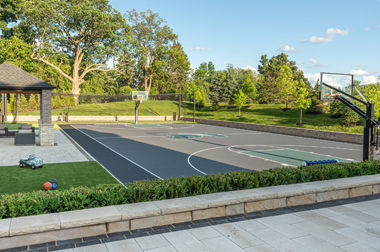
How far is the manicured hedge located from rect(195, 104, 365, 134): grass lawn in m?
20.3

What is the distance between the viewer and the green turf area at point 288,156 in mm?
14195

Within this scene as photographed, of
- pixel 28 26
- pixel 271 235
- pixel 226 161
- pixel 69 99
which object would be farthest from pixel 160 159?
pixel 28 26

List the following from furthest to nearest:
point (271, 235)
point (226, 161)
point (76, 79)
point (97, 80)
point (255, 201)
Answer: point (97, 80)
point (76, 79)
point (226, 161)
point (255, 201)
point (271, 235)

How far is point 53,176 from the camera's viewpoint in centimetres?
1002

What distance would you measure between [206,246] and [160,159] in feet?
31.4

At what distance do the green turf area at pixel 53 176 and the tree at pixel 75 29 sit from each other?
131 ft

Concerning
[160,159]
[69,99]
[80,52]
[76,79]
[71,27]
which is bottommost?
[160,159]

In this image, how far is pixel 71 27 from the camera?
157ft

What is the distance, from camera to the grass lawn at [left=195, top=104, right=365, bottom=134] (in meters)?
28.5

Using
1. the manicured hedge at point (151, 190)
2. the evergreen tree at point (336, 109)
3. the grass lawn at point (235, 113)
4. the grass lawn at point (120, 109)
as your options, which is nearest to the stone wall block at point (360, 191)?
the manicured hedge at point (151, 190)

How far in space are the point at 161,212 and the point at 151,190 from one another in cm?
84

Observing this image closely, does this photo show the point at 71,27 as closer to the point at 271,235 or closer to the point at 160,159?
the point at 160,159

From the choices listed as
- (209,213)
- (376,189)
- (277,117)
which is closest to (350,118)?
(277,117)

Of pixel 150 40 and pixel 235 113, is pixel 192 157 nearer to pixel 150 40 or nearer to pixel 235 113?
pixel 235 113
